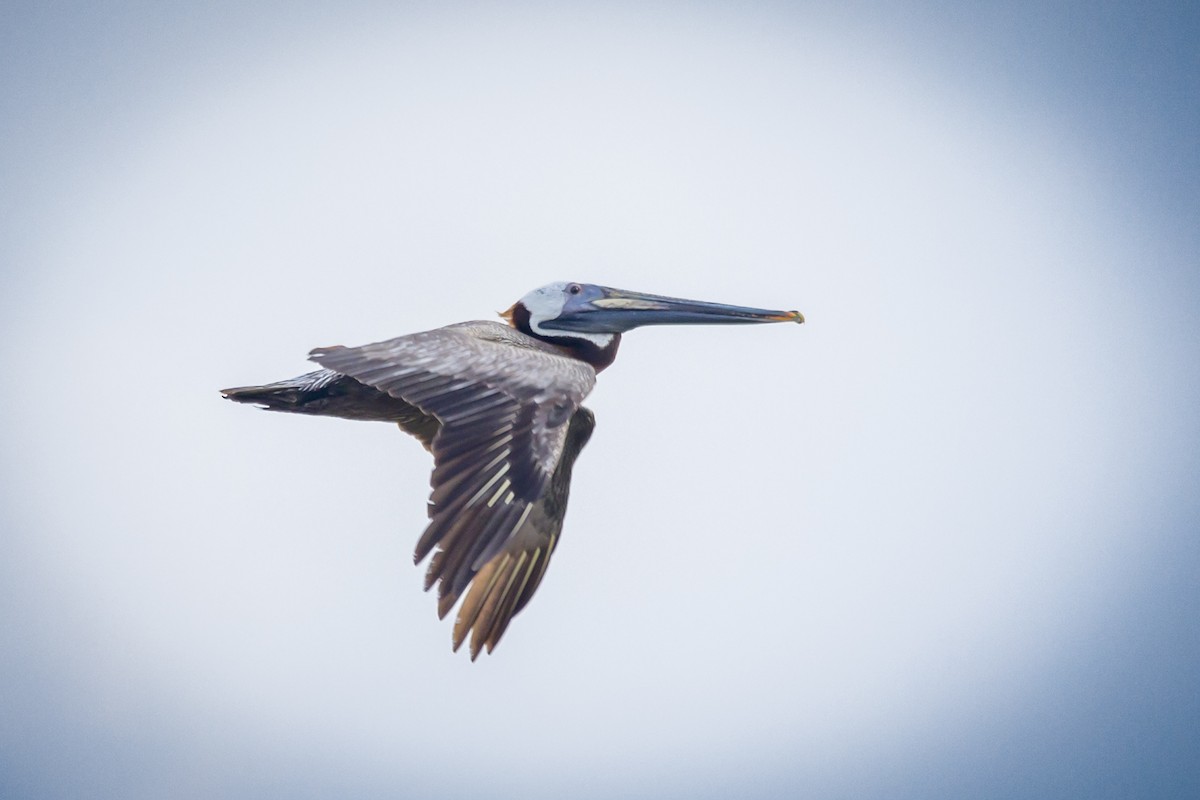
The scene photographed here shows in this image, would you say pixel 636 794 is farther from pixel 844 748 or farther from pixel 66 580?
pixel 66 580

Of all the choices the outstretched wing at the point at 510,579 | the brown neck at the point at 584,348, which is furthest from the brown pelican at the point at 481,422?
the brown neck at the point at 584,348

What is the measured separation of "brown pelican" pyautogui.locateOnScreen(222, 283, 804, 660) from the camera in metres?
8.37

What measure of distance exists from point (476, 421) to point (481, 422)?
0.03m

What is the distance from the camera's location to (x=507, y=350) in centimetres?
988

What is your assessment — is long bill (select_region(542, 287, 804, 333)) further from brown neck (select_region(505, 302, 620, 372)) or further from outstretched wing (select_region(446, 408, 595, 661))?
outstretched wing (select_region(446, 408, 595, 661))

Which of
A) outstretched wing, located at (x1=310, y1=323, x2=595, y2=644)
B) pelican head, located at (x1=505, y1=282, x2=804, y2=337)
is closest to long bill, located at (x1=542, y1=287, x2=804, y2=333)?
pelican head, located at (x1=505, y1=282, x2=804, y2=337)

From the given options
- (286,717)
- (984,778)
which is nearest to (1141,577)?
(984,778)

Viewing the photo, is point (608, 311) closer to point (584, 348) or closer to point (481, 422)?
point (584, 348)

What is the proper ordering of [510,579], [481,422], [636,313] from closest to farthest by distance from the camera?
[481,422] → [510,579] → [636,313]

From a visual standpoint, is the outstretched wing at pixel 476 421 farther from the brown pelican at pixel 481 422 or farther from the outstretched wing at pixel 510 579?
the outstretched wing at pixel 510 579

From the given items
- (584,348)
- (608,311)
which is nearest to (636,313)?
(608,311)

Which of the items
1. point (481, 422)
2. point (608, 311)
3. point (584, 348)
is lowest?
point (481, 422)

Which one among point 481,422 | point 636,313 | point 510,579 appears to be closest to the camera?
point 481,422

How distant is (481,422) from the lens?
349 inches
